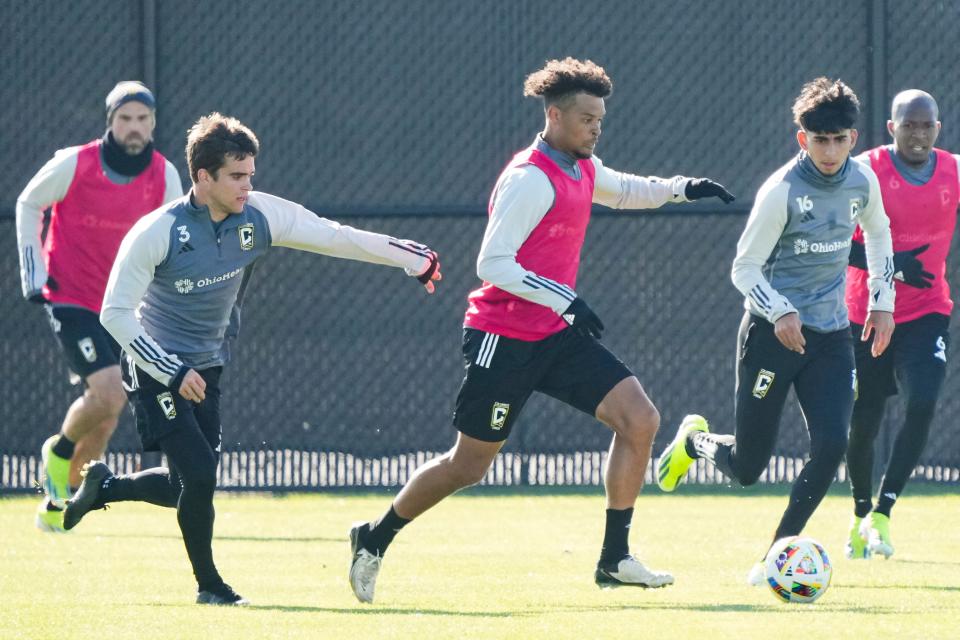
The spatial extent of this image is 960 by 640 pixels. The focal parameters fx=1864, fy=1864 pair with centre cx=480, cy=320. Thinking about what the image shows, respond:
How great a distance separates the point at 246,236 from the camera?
7.35 m

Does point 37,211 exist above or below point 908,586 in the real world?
above

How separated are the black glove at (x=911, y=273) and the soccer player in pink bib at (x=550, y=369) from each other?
2.07 m

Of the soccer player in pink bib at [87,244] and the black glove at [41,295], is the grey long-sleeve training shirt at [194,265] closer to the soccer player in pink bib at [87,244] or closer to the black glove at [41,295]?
the black glove at [41,295]

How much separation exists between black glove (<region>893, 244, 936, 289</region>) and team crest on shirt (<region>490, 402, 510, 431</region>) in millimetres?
2496

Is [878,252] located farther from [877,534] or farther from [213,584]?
[213,584]

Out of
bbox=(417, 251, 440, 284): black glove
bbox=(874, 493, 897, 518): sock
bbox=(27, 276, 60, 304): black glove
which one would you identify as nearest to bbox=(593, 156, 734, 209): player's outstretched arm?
bbox=(417, 251, 440, 284): black glove

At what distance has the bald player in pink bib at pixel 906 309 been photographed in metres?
8.95

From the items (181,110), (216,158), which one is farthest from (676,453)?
(181,110)

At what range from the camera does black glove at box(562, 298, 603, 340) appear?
691cm

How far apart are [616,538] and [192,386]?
5.99ft

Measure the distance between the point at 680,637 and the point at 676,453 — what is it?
137 inches

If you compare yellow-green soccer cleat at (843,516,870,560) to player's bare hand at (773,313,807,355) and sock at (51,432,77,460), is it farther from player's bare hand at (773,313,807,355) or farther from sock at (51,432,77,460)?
sock at (51,432,77,460)

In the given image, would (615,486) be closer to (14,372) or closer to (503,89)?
(503,89)

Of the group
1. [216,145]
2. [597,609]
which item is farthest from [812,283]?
[216,145]
